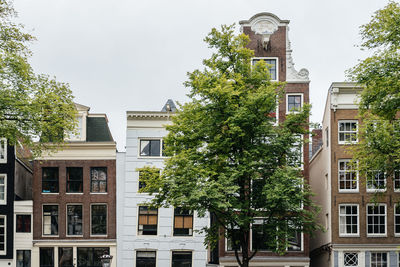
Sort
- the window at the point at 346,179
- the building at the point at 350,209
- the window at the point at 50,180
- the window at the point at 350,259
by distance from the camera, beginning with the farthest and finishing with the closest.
→ the window at the point at 50,180 → the window at the point at 346,179 → the window at the point at 350,259 → the building at the point at 350,209

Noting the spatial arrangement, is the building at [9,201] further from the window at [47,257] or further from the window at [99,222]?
the window at [99,222]

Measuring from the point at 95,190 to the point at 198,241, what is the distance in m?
7.50

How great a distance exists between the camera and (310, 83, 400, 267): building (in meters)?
35.4

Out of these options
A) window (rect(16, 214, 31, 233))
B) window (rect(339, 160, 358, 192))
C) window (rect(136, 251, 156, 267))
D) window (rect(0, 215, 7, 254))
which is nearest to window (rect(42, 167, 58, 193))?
window (rect(16, 214, 31, 233))

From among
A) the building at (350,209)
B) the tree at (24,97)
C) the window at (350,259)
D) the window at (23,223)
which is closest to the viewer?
the tree at (24,97)

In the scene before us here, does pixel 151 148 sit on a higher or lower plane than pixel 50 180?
higher

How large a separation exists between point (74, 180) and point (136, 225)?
5038 mm

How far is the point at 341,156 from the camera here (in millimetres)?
36188

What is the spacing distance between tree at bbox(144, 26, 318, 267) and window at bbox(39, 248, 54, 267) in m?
12.8

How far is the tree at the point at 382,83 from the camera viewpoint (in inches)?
977

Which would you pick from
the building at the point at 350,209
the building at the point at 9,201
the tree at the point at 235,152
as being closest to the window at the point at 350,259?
the building at the point at 350,209

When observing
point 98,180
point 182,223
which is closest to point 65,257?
point 98,180

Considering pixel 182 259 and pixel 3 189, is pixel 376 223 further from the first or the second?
pixel 3 189

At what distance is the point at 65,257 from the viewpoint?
3781cm
